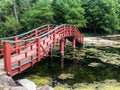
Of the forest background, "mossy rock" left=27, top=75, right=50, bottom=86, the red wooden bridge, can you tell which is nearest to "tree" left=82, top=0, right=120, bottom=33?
the forest background

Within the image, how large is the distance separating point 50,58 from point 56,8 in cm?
2077

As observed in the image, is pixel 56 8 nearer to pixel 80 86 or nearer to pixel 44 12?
pixel 44 12

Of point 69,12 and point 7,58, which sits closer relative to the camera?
point 7,58

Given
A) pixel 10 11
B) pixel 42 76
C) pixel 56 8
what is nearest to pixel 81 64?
pixel 42 76

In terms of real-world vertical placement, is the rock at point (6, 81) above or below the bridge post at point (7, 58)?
below

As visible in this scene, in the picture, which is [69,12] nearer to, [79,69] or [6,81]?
[79,69]

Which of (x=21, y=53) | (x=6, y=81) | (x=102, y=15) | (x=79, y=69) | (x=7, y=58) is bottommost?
(x=79, y=69)

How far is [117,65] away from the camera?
1580 cm

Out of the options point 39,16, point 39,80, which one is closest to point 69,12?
point 39,16

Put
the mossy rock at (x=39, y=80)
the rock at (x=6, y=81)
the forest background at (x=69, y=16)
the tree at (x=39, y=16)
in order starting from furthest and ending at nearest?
the forest background at (x=69, y=16)
the tree at (x=39, y=16)
the mossy rock at (x=39, y=80)
the rock at (x=6, y=81)

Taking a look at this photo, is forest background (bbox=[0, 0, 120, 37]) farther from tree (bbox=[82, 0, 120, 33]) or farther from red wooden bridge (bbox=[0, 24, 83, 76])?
red wooden bridge (bbox=[0, 24, 83, 76])

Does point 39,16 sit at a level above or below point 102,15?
below

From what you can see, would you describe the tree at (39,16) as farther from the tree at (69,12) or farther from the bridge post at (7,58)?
the bridge post at (7,58)

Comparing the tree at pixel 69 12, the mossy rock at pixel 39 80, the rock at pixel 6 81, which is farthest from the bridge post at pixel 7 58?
the tree at pixel 69 12
